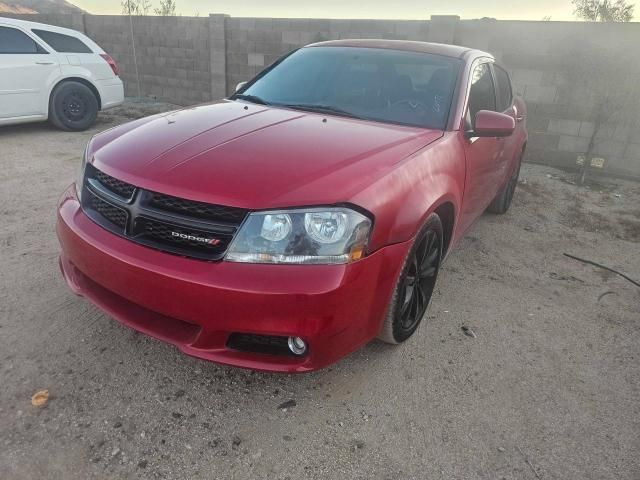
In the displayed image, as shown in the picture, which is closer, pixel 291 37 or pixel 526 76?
pixel 526 76

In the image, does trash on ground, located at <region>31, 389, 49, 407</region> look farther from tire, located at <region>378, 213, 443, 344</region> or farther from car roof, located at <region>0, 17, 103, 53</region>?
car roof, located at <region>0, 17, 103, 53</region>

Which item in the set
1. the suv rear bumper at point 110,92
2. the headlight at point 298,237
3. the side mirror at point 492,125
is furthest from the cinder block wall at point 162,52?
the headlight at point 298,237

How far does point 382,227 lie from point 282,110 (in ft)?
4.28

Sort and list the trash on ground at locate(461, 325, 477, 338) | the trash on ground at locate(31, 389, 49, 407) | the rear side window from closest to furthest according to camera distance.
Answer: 1. the trash on ground at locate(31, 389, 49, 407)
2. the trash on ground at locate(461, 325, 477, 338)
3. the rear side window

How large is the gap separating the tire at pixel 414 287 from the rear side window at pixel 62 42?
6.87m

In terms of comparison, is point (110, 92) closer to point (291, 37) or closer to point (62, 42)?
point (62, 42)

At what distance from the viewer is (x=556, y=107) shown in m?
6.92

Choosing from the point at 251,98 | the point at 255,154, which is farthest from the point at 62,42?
the point at 255,154

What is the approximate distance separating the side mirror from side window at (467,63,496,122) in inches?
5.1

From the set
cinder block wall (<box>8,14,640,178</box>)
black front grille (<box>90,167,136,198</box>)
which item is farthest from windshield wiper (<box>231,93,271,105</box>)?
cinder block wall (<box>8,14,640,178</box>)

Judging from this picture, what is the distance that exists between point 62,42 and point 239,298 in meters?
7.16

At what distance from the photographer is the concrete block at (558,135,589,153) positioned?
6863 millimetres

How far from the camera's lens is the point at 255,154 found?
2.22 m

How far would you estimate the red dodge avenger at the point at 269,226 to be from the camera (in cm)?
188
